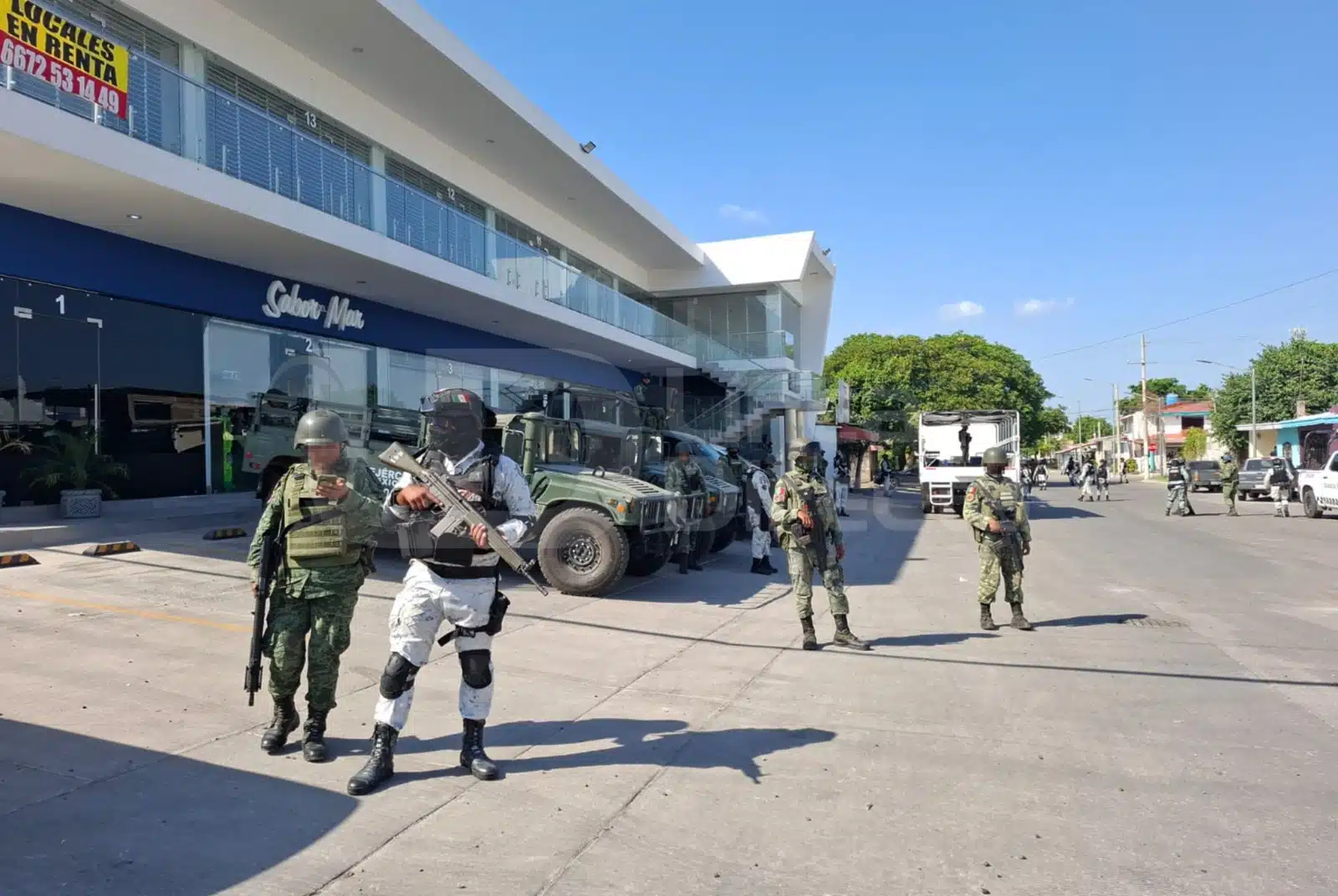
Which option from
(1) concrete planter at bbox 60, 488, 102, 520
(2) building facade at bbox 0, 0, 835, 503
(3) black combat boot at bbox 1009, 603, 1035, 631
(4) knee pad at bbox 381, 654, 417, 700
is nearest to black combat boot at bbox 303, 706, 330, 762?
(4) knee pad at bbox 381, 654, 417, 700

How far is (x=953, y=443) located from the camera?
2323 centimetres

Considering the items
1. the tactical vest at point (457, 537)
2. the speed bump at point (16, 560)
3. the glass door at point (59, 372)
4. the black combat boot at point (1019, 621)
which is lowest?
the black combat boot at point (1019, 621)

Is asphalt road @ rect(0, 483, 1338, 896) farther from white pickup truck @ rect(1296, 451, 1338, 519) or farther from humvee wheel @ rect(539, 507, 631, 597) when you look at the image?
white pickup truck @ rect(1296, 451, 1338, 519)

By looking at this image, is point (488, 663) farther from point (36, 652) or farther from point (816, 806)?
point (36, 652)

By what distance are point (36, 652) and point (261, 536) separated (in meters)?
2.86

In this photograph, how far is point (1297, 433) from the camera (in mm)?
37625

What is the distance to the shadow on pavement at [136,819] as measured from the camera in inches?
121

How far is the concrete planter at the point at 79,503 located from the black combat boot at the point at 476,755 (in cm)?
970

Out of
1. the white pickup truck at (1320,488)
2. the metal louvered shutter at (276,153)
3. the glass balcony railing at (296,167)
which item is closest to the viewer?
the glass balcony railing at (296,167)

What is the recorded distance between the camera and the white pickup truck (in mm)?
19641

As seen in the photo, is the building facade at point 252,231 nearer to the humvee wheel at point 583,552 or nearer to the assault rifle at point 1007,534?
the humvee wheel at point 583,552

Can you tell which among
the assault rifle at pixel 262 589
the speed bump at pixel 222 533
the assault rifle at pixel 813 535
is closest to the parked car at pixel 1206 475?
the assault rifle at pixel 813 535

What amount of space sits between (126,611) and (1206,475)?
38.0 metres

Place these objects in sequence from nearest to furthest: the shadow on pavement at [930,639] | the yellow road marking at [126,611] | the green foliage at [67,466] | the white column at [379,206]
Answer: the yellow road marking at [126,611] → the shadow on pavement at [930,639] → the green foliage at [67,466] → the white column at [379,206]
